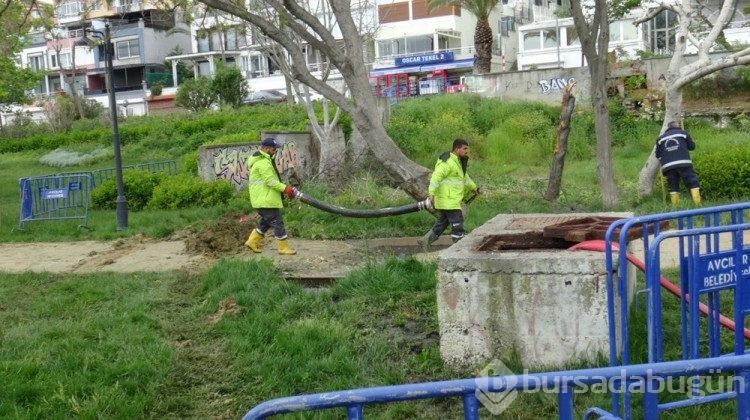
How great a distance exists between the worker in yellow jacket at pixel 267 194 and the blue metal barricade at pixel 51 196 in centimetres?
538

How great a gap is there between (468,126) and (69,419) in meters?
20.3

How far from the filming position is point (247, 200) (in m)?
16.8

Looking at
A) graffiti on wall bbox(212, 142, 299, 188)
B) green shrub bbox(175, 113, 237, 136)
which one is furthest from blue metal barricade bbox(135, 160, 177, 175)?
green shrub bbox(175, 113, 237, 136)

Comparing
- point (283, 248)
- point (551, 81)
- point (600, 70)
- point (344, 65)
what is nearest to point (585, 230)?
point (344, 65)

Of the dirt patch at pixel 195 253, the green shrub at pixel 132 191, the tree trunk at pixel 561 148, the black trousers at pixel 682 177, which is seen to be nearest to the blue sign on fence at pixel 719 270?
the dirt patch at pixel 195 253

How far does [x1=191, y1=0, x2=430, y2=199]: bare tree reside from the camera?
35.3ft

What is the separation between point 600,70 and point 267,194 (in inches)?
225

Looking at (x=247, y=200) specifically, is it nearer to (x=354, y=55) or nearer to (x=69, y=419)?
(x=354, y=55)

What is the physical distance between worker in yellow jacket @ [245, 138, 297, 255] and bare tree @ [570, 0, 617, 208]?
519cm

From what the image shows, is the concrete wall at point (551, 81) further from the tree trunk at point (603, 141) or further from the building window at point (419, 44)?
the building window at point (419, 44)

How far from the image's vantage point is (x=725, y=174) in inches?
559

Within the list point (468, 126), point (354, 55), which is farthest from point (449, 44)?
point (354, 55)

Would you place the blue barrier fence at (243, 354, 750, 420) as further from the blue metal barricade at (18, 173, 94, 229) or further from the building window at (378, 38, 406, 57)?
the building window at (378, 38, 406, 57)

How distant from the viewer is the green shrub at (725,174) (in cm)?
1406
